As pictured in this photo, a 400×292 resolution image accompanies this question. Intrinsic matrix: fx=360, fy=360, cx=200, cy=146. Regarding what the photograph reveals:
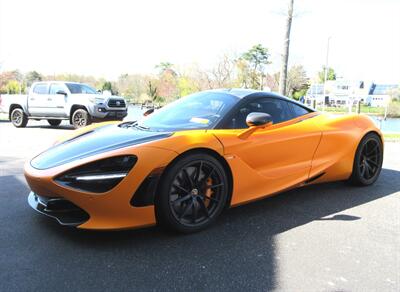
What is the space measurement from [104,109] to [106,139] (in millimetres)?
9473

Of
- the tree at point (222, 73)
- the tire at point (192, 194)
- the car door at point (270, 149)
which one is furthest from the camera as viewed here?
the tree at point (222, 73)

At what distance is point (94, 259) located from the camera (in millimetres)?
2568

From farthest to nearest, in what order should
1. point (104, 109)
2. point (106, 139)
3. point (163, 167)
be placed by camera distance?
point (104, 109) < point (106, 139) < point (163, 167)

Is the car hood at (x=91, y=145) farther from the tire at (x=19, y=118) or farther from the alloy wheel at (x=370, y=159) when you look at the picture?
the tire at (x=19, y=118)

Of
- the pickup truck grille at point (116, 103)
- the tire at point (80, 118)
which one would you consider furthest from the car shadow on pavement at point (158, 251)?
the pickup truck grille at point (116, 103)

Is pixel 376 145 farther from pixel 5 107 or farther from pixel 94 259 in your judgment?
pixel 5 107

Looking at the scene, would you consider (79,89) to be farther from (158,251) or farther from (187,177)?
(158,251)

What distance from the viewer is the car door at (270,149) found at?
3.27 metres

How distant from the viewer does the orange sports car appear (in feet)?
8.87

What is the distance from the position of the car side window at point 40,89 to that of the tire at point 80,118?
5.73 feet

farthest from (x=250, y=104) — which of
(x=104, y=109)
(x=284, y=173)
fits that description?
(x=104, y=109)

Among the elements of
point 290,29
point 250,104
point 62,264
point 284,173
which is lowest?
point 62,264

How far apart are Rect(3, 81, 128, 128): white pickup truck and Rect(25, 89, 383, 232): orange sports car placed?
Answer: 8540 mm

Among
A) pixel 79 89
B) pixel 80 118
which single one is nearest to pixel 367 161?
pixel 80 118
